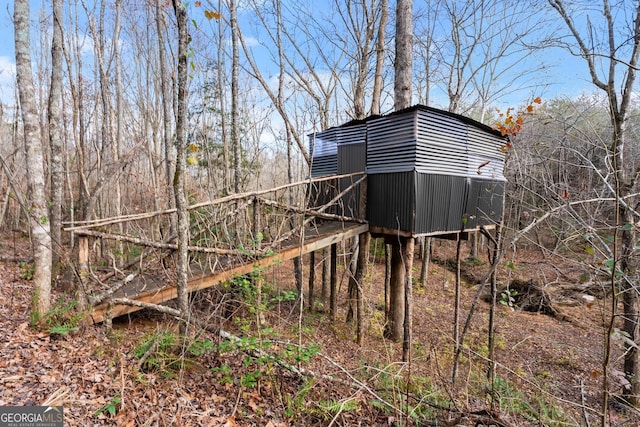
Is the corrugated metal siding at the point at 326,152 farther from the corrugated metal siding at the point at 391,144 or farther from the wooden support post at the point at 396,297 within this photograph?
the wooden support post at the point at 396,297

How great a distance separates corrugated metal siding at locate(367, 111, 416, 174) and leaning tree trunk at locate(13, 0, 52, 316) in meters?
5.41

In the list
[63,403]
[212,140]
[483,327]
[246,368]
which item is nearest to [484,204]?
[483,327]

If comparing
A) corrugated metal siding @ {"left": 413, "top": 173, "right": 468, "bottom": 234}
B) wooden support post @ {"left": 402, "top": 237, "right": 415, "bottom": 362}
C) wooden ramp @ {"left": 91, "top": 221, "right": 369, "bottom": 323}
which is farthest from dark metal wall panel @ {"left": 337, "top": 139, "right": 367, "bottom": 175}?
wooden support post @ {"left": 402, "top": 237, "right": 415, "bottom": 362}

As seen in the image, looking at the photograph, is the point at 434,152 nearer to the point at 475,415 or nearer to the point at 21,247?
the point at 475,415

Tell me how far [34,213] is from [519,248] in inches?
760

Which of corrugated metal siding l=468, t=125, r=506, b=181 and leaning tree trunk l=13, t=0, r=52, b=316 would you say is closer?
leaning tree trunk l=13, t=0, r=52, b=316

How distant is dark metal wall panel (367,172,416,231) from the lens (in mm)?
5766

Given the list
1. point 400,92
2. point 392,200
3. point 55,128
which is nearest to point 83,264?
point 55,128

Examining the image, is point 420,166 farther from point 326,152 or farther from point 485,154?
point 326,152

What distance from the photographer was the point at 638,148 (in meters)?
8.38

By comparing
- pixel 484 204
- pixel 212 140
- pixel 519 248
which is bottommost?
pixel 519 248

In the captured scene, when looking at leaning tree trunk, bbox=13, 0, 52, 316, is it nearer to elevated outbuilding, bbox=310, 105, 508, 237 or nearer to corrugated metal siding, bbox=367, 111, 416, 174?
elevated outbuilding, bbox=310, 105, 508, 237

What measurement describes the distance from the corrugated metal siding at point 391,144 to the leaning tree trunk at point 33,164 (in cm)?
541

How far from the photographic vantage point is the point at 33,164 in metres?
4.16
